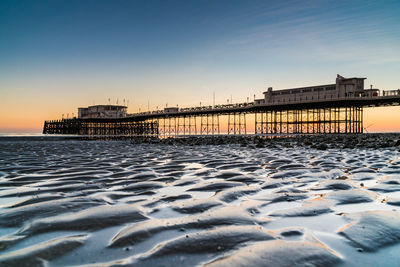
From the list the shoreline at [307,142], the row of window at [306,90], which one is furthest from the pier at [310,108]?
the shoreline at [307,142]

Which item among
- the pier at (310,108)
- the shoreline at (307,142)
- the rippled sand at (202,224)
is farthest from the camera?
the pier at (310,108)

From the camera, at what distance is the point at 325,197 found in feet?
11.9

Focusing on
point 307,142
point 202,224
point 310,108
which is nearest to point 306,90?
point 310,108

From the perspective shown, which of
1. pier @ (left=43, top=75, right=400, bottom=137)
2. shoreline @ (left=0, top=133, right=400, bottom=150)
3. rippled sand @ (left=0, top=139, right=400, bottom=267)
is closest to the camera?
rippled sand @ (left=0, top=139, right=400, bottom=267)

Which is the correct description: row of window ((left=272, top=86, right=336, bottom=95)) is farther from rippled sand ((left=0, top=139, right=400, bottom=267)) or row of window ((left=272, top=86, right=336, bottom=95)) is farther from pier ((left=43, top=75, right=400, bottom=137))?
rippled sand ((left=0, top=139, right=400, bottom=267))

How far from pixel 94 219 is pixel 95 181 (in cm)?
251

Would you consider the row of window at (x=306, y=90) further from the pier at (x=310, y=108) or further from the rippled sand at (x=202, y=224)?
the rippled sand at (x=202, y=224)

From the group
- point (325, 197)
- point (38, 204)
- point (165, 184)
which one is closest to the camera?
point (38, 204)

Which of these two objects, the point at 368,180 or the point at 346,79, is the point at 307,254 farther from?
the point at 346,79

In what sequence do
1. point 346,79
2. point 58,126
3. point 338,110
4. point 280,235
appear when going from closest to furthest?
point 280,235 → point 346,79 → point 338,110 → point 58,126

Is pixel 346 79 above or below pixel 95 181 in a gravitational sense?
above

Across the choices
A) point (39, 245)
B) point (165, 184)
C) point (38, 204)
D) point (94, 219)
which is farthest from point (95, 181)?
point (39, 245)

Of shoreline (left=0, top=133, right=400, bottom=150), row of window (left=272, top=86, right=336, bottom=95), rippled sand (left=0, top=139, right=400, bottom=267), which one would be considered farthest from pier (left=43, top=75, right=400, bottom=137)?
rippled sand (left=0, top=139, right=400, bottom=267)

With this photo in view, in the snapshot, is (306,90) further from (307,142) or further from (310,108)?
(307,142)
